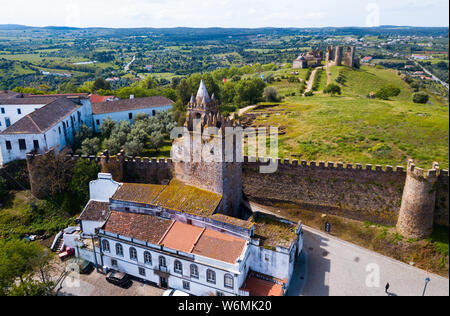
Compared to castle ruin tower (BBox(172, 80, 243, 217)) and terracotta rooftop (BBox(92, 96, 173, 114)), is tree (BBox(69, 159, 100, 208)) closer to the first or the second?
castle ruin tower (BBox(172, 80, 243, 217))

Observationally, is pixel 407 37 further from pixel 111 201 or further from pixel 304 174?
pixel 111 201

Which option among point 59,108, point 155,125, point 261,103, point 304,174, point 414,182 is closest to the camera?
point 414,182

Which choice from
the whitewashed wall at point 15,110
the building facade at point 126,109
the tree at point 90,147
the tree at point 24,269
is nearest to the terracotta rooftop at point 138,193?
the tree at point 24,269

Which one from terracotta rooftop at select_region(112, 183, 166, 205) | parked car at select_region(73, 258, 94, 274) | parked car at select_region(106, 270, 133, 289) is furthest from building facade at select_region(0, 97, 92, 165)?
parked car at select_region(106, 270, 133, 289)

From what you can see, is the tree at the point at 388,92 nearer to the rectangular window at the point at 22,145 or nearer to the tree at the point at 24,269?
the rectangular window at the point at 22,145

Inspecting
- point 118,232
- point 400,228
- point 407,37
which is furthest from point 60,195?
point 407,37

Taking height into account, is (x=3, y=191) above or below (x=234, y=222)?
below

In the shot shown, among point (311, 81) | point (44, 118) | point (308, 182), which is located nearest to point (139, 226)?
point (308, 182)

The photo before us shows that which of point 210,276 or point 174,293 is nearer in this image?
point 210,276

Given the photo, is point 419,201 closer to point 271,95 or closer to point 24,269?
point 24,269
